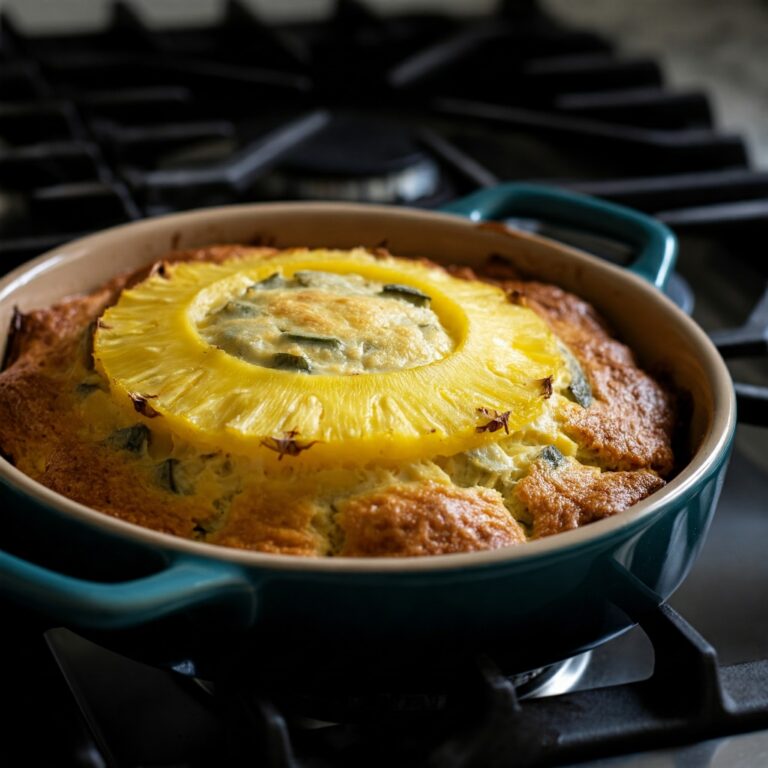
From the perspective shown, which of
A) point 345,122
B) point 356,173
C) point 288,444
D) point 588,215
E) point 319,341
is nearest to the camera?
point 288,444

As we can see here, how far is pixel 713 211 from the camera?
4.61 feet

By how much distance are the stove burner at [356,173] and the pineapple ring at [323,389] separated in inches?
22.5

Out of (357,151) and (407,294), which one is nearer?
(407,294)

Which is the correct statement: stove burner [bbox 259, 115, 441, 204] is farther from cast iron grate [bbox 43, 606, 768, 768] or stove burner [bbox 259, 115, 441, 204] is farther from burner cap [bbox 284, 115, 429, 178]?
cast iron grate [bbox 43, 606, 768, 768]

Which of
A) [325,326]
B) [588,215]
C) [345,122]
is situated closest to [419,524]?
[325,326]

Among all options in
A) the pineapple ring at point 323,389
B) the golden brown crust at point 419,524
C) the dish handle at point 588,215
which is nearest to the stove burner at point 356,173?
the dish handle at point 588,215

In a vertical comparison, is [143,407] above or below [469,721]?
above

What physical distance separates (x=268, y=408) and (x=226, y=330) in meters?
0.13

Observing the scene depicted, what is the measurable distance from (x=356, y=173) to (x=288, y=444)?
82 cm

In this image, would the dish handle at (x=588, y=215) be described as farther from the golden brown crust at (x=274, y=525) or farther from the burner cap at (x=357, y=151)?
the golden brown crust at (x=274, y=525)

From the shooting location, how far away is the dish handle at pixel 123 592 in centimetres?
63

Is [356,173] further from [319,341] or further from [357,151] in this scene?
[319,341]

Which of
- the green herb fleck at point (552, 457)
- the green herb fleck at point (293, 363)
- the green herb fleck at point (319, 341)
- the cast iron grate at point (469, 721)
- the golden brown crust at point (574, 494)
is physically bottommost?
the cast iron grate at point (469, 721)

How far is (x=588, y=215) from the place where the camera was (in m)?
1.19
